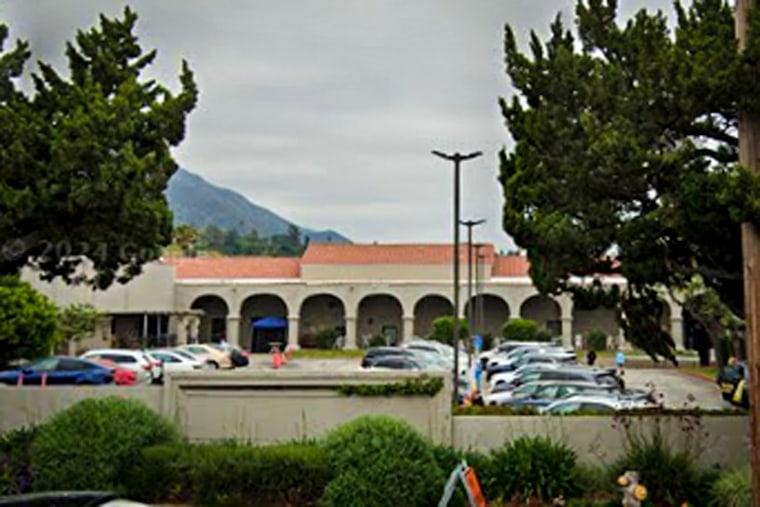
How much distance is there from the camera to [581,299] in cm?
1477

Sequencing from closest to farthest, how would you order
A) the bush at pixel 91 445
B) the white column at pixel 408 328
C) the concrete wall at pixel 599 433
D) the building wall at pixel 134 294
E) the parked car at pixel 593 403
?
the bush at pixel 91 445
the concrete wall at pixel 599 433
the parked car at pixel 593 403
the building wall at pixel 134 294
the white column at pixel 408 328

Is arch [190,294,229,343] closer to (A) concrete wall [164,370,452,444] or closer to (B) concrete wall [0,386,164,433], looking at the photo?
(B) concrete wall [0,386,164,433]

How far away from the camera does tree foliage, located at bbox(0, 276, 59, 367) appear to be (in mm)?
26953

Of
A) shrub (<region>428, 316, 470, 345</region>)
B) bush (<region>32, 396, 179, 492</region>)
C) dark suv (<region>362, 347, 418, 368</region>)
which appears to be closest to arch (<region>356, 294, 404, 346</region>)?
shrub (<region>428, 316, 470, 345</region>)

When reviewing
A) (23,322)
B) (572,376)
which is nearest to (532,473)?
(572,376)

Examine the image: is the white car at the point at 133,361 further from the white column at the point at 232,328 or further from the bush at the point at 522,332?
the bush at the point at 522,332

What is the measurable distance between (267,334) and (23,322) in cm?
3846

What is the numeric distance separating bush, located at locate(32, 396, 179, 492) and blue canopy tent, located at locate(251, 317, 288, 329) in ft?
163

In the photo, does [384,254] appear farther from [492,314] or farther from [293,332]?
[492,314]

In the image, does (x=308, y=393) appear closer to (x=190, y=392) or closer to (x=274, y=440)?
(x=274, y=440)

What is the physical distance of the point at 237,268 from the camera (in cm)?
6631

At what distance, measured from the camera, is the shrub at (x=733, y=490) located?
448 inches

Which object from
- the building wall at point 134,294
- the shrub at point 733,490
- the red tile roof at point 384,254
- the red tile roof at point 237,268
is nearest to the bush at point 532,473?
the shrub at point 733,490

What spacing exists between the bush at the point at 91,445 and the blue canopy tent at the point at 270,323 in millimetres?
49689
